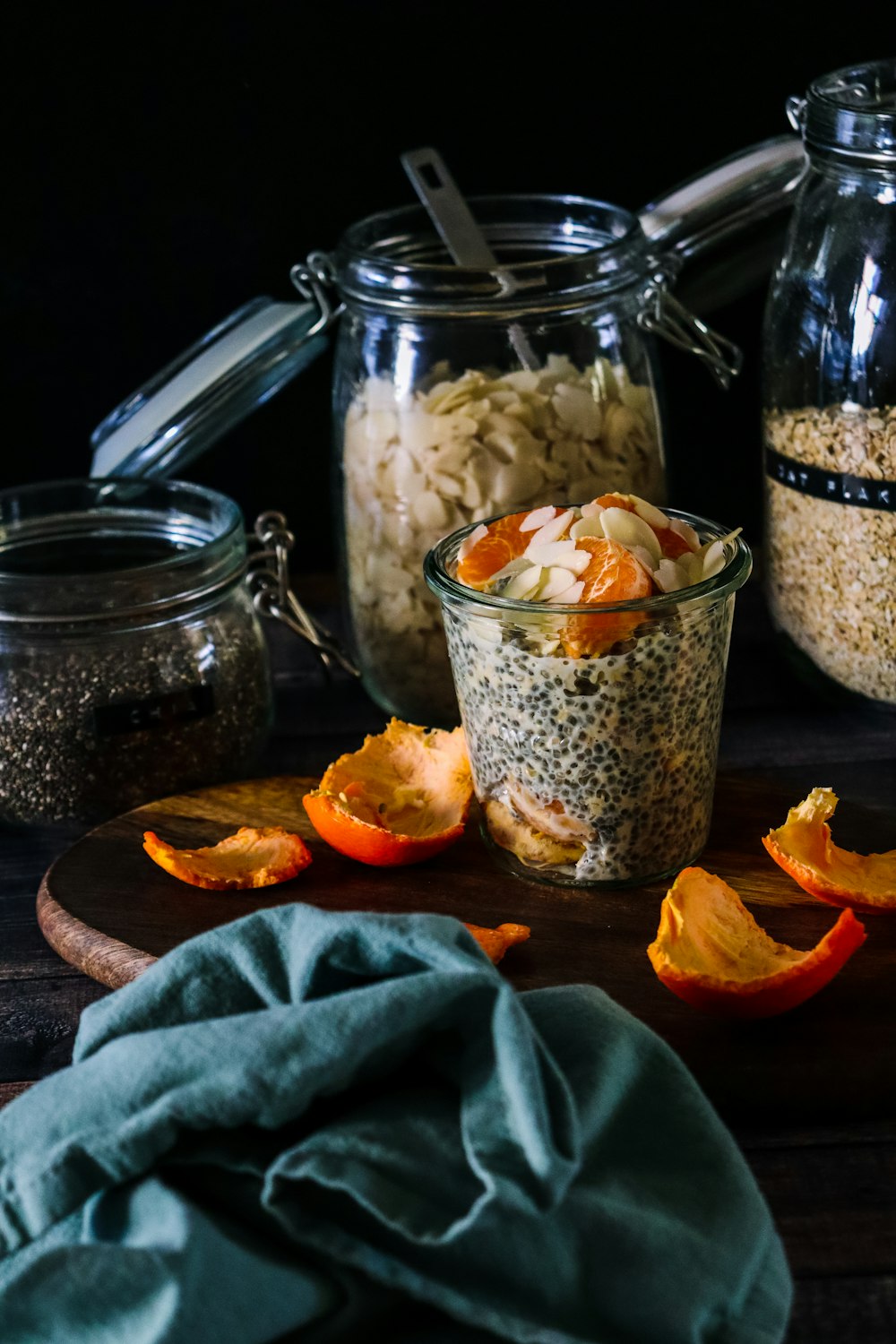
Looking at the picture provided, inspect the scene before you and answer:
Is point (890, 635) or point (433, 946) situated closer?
point (433, 946)

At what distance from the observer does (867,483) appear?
1.03 metres

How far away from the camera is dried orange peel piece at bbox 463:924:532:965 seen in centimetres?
84

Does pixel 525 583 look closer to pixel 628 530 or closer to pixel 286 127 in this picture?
pixel 628 530

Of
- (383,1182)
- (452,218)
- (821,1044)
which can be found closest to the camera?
(383,1182)

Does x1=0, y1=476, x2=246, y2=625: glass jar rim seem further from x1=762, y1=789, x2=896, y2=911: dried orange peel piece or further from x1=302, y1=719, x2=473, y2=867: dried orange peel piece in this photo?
x1=762, y1=789, x2=896, y2=911: dried orange peel piece

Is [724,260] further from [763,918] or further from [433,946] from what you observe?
[433,946]

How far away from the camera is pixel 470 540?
94cm

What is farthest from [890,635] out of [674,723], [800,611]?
[674,723]

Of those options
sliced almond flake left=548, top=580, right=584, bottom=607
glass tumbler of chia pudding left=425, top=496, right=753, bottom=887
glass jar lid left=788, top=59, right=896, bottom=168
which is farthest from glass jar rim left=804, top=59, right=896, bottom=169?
sliced almond flake left=548, top=580, right=584, bottom=607

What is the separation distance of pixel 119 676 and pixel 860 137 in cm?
61

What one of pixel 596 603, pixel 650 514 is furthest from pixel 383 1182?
pixel 650 514

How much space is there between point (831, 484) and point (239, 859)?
1.59 ft

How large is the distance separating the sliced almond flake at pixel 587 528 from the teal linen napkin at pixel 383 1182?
28cm

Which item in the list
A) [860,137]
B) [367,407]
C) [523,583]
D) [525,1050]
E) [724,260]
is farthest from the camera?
[724,260]
